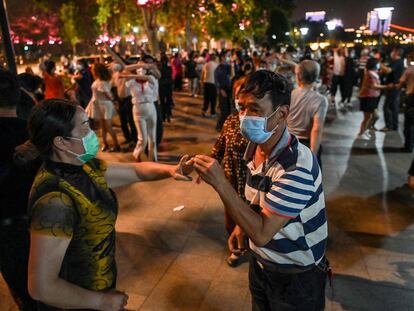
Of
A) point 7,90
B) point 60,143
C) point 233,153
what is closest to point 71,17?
point 233,153

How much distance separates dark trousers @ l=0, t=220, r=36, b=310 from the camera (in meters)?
2.54

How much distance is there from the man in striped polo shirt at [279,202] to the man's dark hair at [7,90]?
159cm

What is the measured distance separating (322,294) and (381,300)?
65.5 inches

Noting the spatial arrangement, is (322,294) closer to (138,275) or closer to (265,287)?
(265,287)

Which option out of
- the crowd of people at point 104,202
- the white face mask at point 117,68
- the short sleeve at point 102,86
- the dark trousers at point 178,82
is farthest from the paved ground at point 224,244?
the dark trousers at point 178,82

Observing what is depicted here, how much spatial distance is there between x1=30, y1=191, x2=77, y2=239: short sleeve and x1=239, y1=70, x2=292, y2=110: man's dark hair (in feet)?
3.55

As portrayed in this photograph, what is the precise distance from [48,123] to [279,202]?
1171 mm

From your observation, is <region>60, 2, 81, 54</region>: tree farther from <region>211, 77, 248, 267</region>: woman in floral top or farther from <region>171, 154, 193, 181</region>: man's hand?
<region>171, 154, 193, 181</region>: man's hand

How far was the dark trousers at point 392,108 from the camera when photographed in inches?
375

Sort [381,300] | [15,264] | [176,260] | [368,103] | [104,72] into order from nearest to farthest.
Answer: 1. [15,264]
2. [381,300]
3. [176,260]
4. [104,72]
5. [368,103]

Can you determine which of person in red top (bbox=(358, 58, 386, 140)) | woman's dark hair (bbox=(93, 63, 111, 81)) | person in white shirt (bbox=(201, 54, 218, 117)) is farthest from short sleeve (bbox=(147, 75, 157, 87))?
person in red top (bbox=(358, 58, 386, 140))

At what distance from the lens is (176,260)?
13.5 ft

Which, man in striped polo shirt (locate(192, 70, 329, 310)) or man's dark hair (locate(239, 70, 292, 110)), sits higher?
→ man's dark hair (locate(239, 70, 292, 110))

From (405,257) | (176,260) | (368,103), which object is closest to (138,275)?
(176,260)
